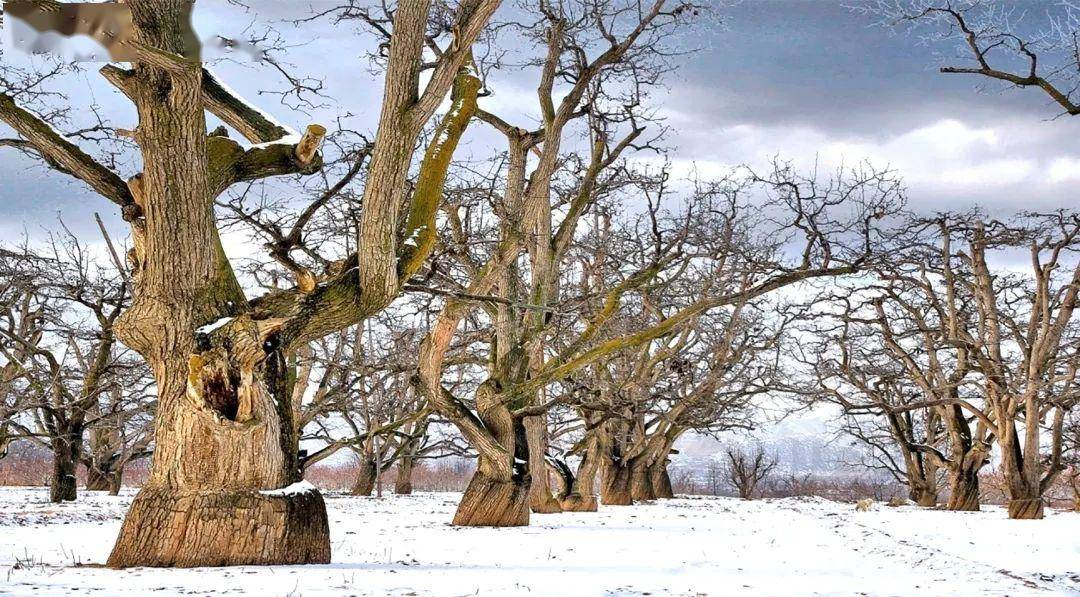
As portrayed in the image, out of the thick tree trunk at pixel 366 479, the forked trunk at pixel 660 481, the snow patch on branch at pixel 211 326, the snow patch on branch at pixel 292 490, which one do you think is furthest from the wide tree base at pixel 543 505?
the snow patch on branch at pixel 211 326

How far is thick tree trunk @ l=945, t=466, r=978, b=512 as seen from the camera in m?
22.5

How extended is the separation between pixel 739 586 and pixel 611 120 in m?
9.74

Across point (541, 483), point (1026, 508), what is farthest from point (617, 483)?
point (1026, 508)

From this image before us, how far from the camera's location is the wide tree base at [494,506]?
46.1 ft

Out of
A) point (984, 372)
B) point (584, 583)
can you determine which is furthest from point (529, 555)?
point (984, 372)

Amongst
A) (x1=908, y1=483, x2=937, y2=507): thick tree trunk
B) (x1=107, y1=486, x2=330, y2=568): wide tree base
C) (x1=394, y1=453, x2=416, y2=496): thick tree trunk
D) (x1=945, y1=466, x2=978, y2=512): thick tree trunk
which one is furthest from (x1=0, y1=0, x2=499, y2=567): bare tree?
(x1=394, y1=453, x2=416, y2=496): thick tree trunk

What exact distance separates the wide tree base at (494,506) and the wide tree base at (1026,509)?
36.1 ft

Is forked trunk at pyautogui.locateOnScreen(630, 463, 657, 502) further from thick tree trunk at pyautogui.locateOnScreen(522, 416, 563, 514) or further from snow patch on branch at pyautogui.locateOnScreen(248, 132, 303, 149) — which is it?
snow patch on branch at pyautogui.locateOnScreen(248, 132, 303, 149)

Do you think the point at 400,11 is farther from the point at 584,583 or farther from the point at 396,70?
the point at 584,583

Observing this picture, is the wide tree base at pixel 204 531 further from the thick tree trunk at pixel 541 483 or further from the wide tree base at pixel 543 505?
the wide tree base at pixel 543 505

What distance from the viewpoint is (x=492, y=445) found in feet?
45.6

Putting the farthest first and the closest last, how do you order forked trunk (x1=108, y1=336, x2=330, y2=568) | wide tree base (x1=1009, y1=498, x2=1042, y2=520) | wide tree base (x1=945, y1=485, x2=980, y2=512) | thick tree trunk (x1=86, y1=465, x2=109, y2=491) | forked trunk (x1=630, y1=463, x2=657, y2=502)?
forked trunk (x1=630, y1=463, x2=657, y2=502)
thick tree trunk (x1=86, y1=465, x2=109, y2=491)
wide tree base (x1=945, y1=485, x2=980, y2=512)
wide tree base (x1=1009, y1=498, x2=1042, y2=520)
forked trunk (x1=108, y1=336, x2=330, y2=568)

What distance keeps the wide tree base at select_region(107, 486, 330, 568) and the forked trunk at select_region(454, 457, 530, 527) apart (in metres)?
6.56

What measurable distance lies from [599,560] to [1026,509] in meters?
13.4
